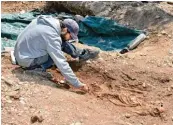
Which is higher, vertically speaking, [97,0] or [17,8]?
[97,0]

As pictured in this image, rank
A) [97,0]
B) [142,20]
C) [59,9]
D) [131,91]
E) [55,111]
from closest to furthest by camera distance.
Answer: [55,111] → [131,91] → [142,20] → [97,0] → [59,9]

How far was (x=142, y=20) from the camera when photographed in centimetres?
713

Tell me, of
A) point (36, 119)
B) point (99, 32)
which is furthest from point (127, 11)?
point (36, 119)

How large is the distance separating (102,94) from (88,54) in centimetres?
82

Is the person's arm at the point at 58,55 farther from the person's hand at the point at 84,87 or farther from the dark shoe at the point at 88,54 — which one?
the dark shoe at the point at 88,54

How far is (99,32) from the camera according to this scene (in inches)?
271

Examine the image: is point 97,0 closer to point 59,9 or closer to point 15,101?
point 59,9

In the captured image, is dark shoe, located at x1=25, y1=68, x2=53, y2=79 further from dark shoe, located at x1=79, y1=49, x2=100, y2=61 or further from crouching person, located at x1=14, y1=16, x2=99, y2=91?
dark shoe, located at x1=79, y1=49, x2=100, y2=61

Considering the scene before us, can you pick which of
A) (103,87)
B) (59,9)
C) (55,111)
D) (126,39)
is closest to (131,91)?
(103,87)

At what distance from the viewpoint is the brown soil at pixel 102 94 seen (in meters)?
4.17

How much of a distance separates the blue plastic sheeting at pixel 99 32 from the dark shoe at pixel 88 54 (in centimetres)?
91

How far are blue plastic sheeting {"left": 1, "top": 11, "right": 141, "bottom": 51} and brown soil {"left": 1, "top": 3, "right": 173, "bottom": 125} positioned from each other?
0.68 meters

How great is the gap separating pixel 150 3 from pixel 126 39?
3.37 ft

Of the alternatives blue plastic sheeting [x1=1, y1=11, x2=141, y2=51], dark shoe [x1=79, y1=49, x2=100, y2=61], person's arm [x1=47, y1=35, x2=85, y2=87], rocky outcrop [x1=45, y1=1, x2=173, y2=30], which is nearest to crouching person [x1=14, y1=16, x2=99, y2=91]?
person's arm [x1=47, y1=35, x2=85, y2=87]
